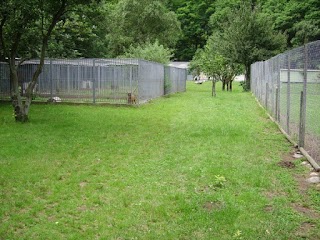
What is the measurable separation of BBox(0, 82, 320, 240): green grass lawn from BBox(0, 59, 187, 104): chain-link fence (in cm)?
684

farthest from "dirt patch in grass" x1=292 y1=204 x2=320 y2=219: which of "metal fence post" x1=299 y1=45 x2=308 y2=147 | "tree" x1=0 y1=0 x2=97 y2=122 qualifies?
"tree" x1=0 y1=0 x2=97 y2=122

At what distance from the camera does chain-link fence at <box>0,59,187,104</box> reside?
659 inches

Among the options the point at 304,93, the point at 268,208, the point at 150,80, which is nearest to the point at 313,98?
the point at 304,93

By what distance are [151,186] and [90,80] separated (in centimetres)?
1263

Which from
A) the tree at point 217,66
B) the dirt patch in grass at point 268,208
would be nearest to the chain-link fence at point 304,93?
the dirt patch in grass at point 268,208

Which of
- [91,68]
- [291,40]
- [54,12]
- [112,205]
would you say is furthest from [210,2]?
[112,205]

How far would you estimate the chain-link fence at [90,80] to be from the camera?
659 inches

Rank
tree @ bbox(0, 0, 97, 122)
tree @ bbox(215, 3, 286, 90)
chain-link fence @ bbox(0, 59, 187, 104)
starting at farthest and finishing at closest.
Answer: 1. tree @ bbox(215, 3, 286, 90)
2. chain-link fence @ bbox(0, 59, 187, 104)
3. tree @ bbox(0, 0, 97, 122)

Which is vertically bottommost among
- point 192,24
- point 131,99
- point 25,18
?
point 131,99

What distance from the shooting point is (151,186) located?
5.37m

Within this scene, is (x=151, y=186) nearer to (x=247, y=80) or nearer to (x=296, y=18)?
(x=247, y=80)

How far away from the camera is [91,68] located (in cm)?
1714

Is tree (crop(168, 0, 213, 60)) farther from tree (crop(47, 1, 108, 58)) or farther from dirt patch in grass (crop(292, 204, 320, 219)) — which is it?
dirt patch in grass (crop(292, 204, 320, 219))

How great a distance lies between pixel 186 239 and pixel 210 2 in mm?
75240
